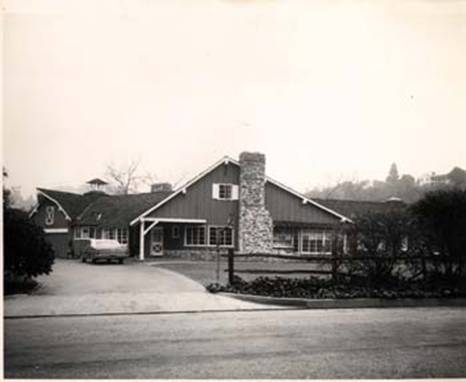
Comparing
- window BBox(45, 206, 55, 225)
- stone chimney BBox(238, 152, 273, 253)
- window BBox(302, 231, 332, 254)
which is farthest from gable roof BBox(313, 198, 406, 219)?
window BBox(45, 206, 55, 225)

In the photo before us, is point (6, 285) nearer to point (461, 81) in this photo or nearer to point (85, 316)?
point (85, 316)

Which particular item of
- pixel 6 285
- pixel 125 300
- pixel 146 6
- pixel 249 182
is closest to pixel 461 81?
pixel 146 6

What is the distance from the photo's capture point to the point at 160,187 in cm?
822

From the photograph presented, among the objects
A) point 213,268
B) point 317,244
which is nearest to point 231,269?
point 213,268

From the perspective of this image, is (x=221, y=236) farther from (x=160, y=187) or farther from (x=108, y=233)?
(x=160, y=187)

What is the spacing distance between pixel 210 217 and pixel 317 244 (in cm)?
270

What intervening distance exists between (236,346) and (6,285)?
2.36 metres

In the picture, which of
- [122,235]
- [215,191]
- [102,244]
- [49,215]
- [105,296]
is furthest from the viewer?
[215,191]

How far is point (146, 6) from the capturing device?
18.9 ft

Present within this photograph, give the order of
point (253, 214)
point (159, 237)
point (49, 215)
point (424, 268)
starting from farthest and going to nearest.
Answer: point (253, 214) → point (159, 237) → point (424, 268) → point (49, 215)

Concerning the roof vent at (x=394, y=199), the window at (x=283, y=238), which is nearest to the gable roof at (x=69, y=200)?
the roof vent at (x=394, y=199)

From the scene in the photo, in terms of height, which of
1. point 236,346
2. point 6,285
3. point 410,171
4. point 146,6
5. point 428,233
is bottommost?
point 236,346

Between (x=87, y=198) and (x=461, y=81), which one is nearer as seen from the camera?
(x=461, y=81)

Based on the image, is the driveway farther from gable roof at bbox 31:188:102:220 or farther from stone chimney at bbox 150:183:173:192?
stone chimney at bbox 150:183:173:192
